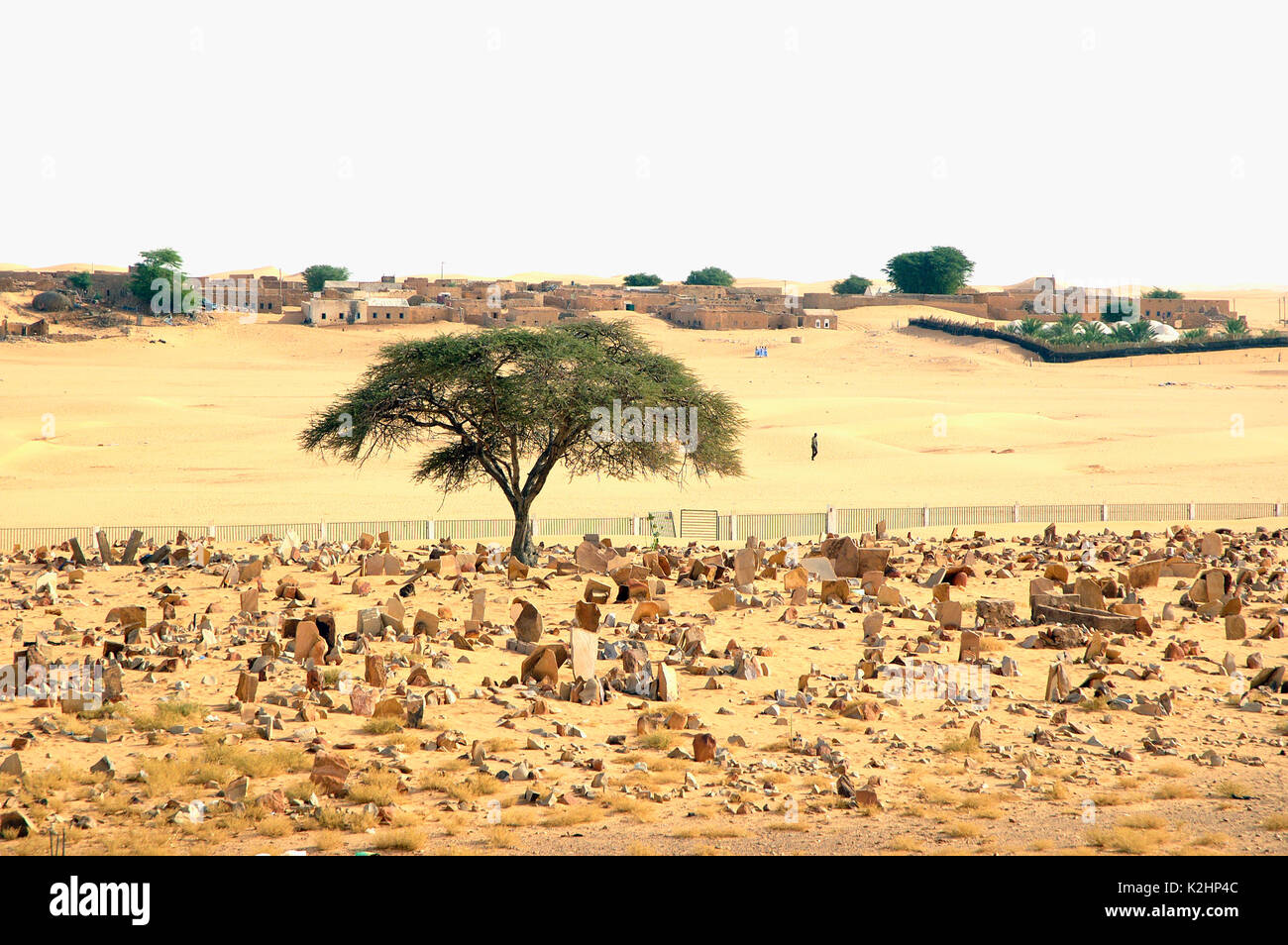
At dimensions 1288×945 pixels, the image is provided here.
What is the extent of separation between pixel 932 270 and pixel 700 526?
135474mm

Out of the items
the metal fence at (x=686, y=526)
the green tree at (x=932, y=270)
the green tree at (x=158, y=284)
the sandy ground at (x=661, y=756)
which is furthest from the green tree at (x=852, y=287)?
the sandy ground at (x=661, y=756)

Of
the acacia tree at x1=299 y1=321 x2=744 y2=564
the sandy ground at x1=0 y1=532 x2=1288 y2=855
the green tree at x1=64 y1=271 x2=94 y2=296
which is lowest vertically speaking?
the sandy ground at x1=0 y1=532 x2=1288 y2=855

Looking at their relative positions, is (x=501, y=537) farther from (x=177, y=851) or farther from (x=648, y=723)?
(x=177, y=851)

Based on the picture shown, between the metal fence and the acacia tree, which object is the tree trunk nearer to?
the acacia tree

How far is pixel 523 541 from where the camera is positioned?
3153 cm

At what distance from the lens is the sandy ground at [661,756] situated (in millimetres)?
11805

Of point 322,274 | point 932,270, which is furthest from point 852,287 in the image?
point 322,274

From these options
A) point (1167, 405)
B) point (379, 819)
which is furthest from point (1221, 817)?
point (1167, 405)

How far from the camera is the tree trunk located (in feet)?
101

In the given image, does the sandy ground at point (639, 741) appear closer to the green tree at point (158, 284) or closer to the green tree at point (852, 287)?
the green tree at point (158, 284)

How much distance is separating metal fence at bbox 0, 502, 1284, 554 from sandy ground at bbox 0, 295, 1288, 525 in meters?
5.11

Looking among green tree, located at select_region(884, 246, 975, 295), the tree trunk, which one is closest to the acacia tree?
the tree trunk

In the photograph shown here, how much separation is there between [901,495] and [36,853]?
Answer: 148 feet

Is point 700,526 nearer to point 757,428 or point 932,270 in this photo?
point 757,428
